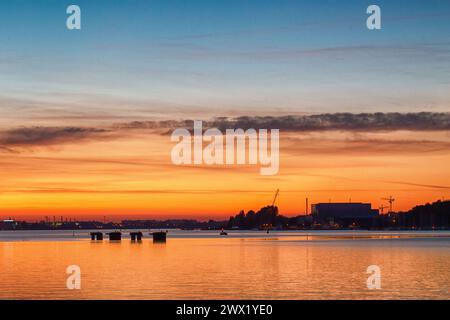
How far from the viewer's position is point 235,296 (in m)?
63.7

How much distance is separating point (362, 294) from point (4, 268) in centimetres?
5754

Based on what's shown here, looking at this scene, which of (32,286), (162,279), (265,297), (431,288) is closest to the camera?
(265,297)

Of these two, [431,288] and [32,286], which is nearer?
[431,288]

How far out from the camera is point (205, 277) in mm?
83500
